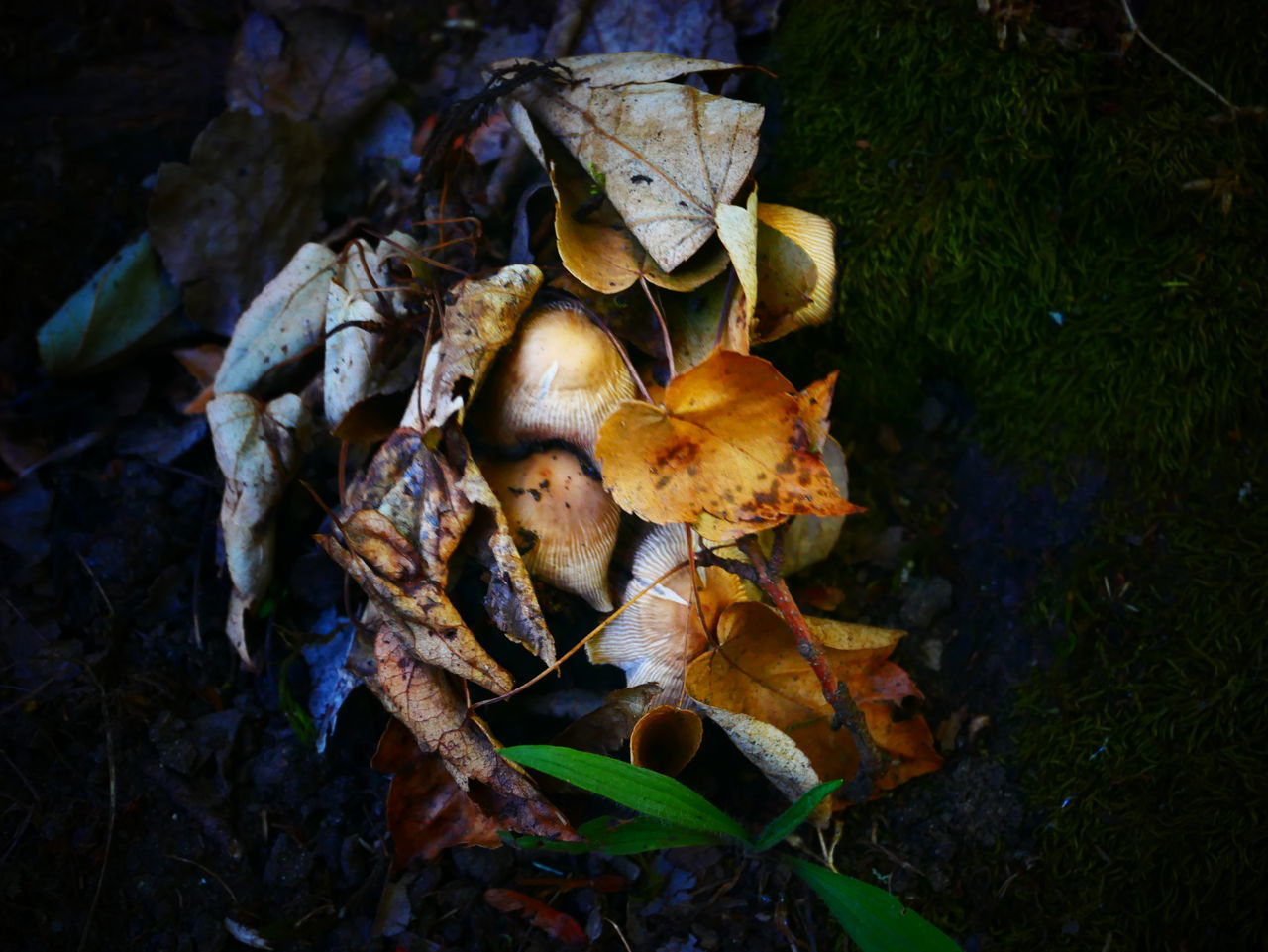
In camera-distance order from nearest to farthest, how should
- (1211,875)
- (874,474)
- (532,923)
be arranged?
(1211,875), (532,923), (874,474)

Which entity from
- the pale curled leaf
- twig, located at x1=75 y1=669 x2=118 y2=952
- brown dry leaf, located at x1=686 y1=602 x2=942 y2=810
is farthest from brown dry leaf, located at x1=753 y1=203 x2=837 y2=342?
twig, located at x1=75 y1=669 x2=118 y2=952

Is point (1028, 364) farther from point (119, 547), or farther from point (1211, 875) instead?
point (119, 547)

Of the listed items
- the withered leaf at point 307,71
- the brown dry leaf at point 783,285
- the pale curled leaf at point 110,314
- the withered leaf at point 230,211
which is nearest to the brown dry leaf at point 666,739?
the brown dry leaf at point 783,285

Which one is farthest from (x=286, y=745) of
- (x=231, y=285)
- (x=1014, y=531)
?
(x=1014, y=531)

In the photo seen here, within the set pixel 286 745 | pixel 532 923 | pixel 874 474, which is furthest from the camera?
pixel 874 474

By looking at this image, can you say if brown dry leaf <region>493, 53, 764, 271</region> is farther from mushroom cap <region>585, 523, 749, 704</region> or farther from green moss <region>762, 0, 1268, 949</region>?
mushroom cap <region>585, 523, 749, 704</region>

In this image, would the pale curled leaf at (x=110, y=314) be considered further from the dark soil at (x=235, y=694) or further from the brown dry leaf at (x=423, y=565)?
the brown dry leaf at (x=423, y=565)

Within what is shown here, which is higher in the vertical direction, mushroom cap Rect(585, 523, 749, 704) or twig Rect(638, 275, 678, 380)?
twig Rect(638, 275, 678, 380)
